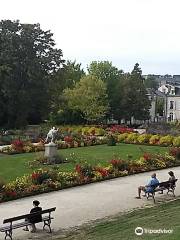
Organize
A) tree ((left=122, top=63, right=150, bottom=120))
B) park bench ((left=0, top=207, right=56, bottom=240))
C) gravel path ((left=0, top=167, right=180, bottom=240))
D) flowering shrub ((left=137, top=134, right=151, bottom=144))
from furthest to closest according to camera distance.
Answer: tree ((left=122, top=63, right=150, bottom=120)) → flowering shrub ((left=137, top=134, right=151, bottom=144)) → gravel path ((left=0, top=167, right=180, bottom=240)) → park bench ((left=0, top=207, right=56, bottom=240))

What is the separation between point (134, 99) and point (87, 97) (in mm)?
12903

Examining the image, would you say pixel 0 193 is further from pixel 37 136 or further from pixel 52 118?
pixel 52 118

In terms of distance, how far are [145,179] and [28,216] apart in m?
11.0

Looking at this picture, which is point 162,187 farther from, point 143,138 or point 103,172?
point 143,138

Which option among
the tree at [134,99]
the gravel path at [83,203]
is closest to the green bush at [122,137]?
the gravel path at [83,203]

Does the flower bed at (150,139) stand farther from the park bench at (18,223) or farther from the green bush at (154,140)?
the park bench at (18,223)

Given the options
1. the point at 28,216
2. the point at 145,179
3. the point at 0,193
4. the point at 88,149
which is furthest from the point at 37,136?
the point at 28,216

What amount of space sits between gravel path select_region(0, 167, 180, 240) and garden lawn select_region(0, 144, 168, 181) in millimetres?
3763

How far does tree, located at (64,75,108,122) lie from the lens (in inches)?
2463

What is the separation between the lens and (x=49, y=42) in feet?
200

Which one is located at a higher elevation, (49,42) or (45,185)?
(49,42)

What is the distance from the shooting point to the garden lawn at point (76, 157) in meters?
25.7

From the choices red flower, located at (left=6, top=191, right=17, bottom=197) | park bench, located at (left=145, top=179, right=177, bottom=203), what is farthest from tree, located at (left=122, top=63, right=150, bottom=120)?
red flower, located at (left=6, top=191, right=17, bottom=197)

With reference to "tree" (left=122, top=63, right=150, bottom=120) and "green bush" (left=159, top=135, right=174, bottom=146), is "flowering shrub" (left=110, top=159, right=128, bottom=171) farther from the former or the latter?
"tree" (left=122, top=63, right=150, bottom=120)
